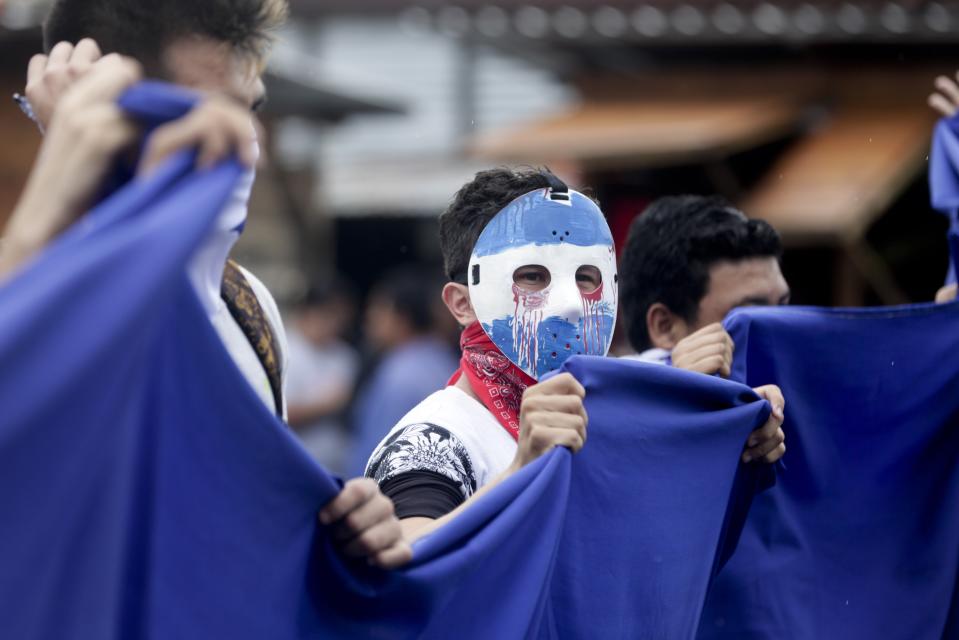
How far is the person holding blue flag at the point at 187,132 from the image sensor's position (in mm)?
1707

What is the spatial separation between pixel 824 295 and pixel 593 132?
183 centimetres

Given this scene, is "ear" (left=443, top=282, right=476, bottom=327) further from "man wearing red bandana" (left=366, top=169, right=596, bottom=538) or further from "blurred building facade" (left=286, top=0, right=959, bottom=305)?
"blurred building facade" (left=286, top=0, right=959, bottom=305)

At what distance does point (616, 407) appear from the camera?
281 centimetres

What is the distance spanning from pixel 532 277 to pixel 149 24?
954 millimetres

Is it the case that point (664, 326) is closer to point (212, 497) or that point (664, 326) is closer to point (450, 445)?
point (450, 445)

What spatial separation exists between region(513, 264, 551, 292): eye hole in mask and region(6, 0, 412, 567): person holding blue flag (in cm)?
54

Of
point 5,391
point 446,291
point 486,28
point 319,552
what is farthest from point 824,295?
point 5,391

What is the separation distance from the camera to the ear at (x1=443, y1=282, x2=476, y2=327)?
297 cm

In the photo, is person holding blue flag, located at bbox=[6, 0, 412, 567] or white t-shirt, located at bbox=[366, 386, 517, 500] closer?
person holding blue flag, located at bbox=[6, 0, 412, 567]

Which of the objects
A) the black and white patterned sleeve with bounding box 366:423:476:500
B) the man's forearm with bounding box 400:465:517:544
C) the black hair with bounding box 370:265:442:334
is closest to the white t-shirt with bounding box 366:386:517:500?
the black and white patterned sleeve with bounding box 366:423:476:500

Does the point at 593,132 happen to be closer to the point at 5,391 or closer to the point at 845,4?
the point at 845,4

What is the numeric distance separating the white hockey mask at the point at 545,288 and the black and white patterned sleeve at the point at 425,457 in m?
0.25

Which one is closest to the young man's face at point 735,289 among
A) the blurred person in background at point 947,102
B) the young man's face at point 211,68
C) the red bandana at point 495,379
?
the blurred person in background at point 947,102

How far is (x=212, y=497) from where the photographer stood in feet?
6.11
